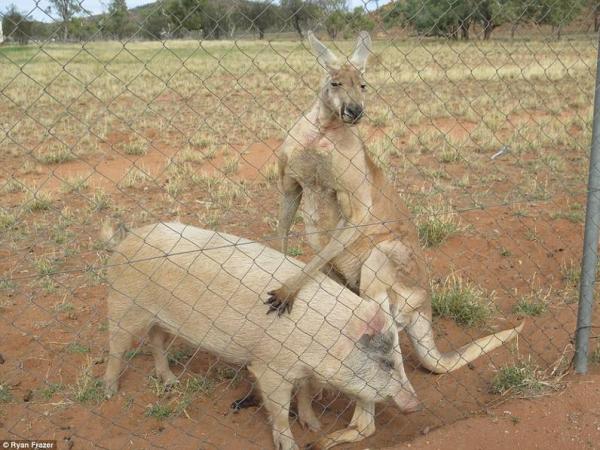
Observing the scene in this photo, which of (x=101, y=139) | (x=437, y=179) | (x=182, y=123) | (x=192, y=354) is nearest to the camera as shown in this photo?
(x=192, y=354)

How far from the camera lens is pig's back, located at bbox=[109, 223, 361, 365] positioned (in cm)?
349

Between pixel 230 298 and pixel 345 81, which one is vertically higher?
pixel 345 81

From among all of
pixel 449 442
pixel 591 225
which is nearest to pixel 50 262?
pixel 449 442

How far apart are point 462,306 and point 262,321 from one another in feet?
7.12

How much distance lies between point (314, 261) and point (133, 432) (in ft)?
4.95

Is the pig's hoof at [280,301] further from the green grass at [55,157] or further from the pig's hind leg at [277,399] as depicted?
the green grass at [55,157]

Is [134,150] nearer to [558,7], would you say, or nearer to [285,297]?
[558,7]

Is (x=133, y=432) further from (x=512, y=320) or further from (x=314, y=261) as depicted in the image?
(x=512, y=320)

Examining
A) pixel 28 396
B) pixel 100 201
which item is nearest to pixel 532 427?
pixel 28 396

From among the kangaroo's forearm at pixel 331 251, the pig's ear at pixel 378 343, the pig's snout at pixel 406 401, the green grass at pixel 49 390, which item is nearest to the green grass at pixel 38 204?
the green grass at pixel 49 390

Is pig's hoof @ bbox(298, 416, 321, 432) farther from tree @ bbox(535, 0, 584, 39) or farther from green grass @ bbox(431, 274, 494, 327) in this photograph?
tree @ bbox(535, 0, 584, 39)

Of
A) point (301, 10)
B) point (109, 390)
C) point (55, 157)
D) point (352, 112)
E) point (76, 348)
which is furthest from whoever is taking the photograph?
point (55, 157)

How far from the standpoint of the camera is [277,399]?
356 cm

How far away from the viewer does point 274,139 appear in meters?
11.3
